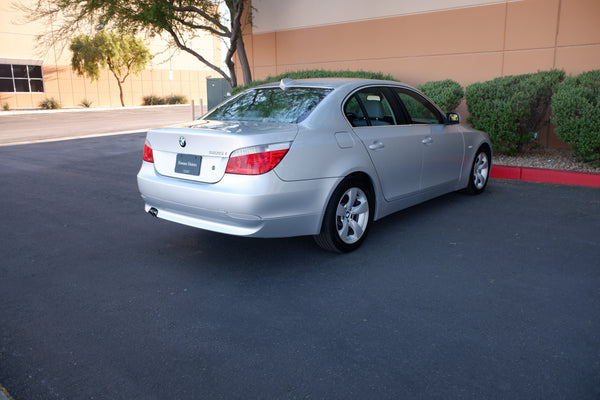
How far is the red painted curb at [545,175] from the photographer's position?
7.95 m

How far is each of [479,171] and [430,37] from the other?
589 cm

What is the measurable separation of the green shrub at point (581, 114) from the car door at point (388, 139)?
3.72 m

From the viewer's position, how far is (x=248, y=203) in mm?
4008

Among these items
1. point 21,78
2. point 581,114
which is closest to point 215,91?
point 581,114

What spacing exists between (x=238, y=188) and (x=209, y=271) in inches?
35.4

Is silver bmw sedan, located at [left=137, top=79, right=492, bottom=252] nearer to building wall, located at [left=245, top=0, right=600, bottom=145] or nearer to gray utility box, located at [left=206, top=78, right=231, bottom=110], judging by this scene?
building wall, located at [left=245, top=0, right=600, bottom=145]

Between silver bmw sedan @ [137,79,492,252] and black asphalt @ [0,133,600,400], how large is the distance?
17.9 inches

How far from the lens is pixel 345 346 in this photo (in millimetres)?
3172

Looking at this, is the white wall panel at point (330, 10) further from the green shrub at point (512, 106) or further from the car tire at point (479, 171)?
the car tire at point (479, 171)

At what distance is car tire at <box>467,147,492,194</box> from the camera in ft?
23.0

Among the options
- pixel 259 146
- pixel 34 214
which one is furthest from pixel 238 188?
pixel 34 214

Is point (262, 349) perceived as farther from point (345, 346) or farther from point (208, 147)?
point (208, 147)

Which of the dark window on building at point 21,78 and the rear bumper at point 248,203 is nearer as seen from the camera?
the rear bumper at point 248,203

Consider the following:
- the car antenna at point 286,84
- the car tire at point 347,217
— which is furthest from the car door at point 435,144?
the car antenna at point 286,84
